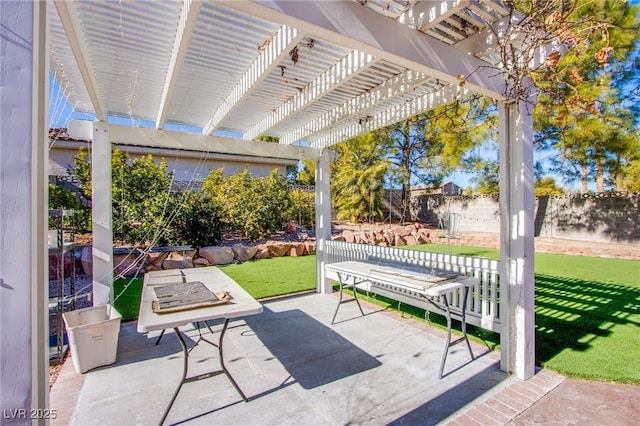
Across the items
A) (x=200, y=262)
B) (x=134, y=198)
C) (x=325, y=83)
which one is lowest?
(x=200, y=262)

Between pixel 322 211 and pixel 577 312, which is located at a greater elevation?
pixel 322 211

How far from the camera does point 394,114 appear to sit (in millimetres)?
4734

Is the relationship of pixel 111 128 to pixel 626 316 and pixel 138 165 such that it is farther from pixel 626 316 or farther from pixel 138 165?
pixel 626 316

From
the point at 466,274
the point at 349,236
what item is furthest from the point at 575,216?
the point at 466,274

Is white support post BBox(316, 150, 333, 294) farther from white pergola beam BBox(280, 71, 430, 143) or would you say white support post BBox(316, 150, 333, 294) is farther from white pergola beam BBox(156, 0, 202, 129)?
white pergola beam BBox(156, 0, 202, 129)

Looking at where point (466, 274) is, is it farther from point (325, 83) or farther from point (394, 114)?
point (325, 83)

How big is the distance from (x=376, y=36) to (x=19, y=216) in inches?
81.2

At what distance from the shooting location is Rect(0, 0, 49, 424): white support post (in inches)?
42.8

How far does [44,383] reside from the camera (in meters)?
1.19

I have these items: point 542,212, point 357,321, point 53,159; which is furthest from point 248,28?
point 542,212

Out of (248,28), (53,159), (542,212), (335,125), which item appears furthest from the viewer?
(542,212)

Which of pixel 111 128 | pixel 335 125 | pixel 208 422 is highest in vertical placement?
pixel 335 125

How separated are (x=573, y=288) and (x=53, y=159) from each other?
14.7 m

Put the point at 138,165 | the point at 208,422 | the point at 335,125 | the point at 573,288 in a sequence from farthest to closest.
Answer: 1. the point at 138,165
2. the point at 573,288
3. the point at 335,125
4. the point at 208,422
